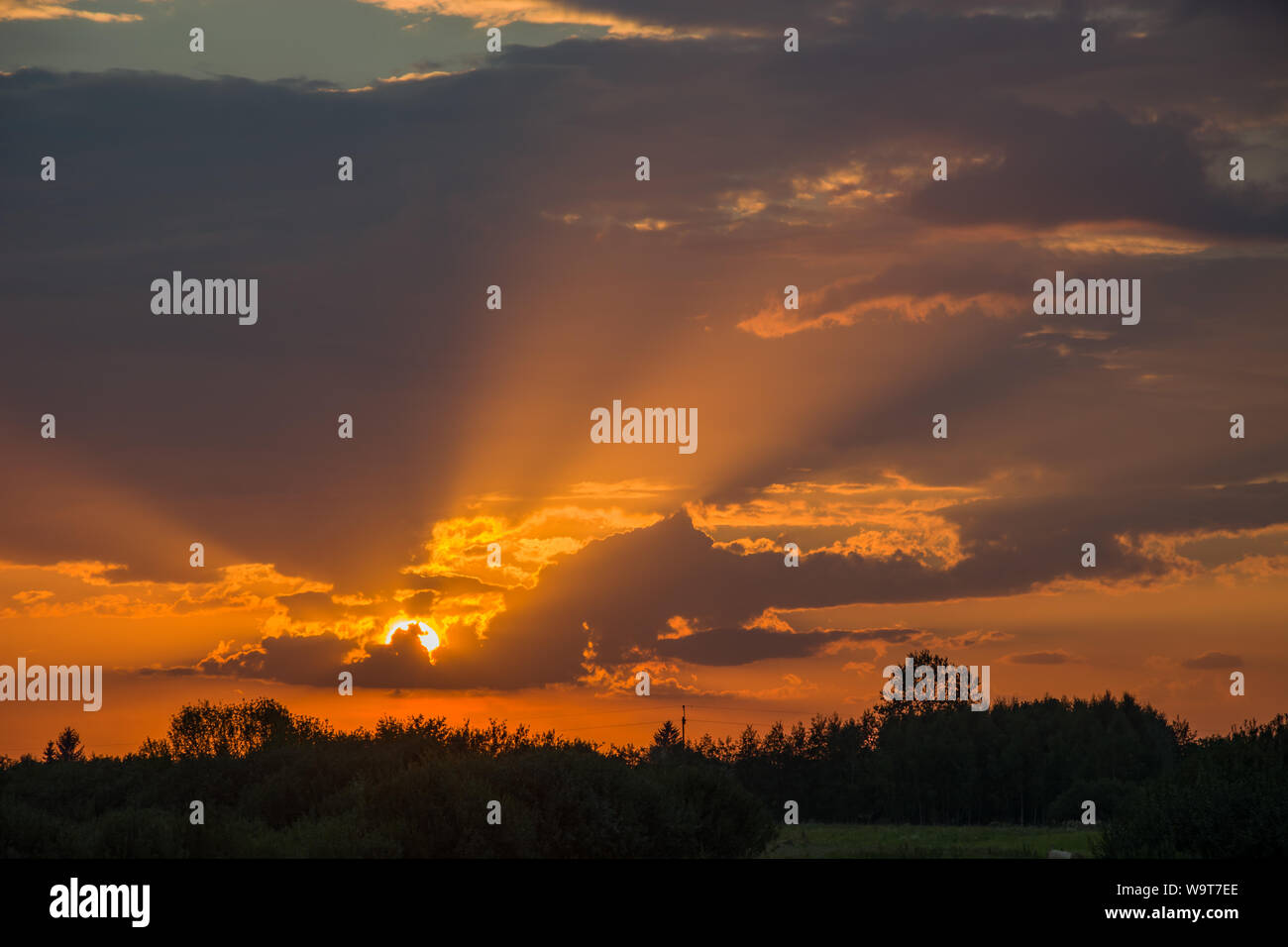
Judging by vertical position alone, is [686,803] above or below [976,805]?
above

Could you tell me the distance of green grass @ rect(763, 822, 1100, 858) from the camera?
70875mm

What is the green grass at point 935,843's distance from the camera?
70.9 meters

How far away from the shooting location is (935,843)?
89938mm

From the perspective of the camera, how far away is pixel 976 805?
163000 mm
